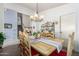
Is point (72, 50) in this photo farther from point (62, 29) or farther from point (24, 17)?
point (24, 17)

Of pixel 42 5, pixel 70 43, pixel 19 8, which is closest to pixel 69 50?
pixel 70 43

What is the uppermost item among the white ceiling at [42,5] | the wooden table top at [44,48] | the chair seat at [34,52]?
the white ceiling at [42,5]

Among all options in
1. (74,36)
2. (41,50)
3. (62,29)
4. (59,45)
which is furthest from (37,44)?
(74,36)

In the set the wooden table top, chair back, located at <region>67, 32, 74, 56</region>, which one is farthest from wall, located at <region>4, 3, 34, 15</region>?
chair back, located at <region>67, 32, 74, 56</region>

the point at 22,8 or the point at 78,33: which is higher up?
the point at 22,8

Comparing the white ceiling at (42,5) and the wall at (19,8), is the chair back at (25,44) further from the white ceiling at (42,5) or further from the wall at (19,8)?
the white ceiling at (42,5)

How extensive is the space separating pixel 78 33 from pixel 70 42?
208 millimetres

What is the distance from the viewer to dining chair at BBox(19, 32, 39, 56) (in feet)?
6.72

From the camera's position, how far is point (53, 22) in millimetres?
2076

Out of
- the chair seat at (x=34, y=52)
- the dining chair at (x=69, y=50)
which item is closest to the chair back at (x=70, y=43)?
the dining chair at (x=69, y=50)

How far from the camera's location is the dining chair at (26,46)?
80.7 inches

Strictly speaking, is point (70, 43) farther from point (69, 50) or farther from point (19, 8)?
point (19, 8)

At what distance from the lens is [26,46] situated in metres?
2.09

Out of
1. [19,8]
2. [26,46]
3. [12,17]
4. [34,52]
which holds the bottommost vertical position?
[34,52]
